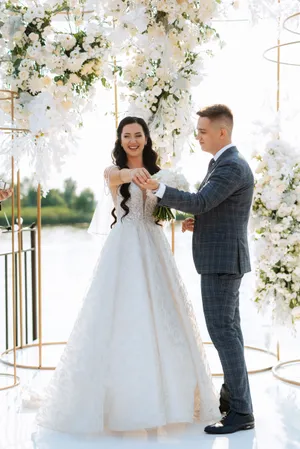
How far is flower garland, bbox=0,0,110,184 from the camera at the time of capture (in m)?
4.05

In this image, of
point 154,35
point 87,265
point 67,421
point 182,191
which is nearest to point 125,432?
point 67,421

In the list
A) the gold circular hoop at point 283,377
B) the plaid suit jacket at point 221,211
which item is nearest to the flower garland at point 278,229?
the gold circular hoop at point 283,377

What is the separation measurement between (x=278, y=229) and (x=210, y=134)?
3.17 ft

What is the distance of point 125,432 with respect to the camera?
3.58 meters

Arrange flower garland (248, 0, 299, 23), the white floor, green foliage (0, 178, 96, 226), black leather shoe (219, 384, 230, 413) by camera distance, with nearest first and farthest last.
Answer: the white floor
black leather shoe (219, 384, 230, 413)
flower garland (248, 0, 299, 23)
green foliage (0, 178, 96, 226)

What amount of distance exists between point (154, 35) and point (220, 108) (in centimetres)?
78

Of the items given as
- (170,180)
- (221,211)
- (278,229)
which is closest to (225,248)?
(221,211)

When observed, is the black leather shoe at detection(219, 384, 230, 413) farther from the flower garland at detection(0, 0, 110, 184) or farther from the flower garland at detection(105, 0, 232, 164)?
the flower garland at detection(0, 0, 110, 184)

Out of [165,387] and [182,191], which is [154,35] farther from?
[165,387]

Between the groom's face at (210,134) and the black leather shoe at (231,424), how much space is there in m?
1.43

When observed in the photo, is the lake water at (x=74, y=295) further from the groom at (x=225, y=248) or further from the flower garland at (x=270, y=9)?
the flower garland at (x=270, y=9)

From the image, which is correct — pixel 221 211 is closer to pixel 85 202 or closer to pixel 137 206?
pixel 137 206

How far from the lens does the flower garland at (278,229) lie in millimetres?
4352

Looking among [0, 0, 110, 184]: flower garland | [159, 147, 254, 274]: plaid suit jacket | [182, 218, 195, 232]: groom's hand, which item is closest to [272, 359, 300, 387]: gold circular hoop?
[159, 147, 254, 274]: plaid suit jacket
